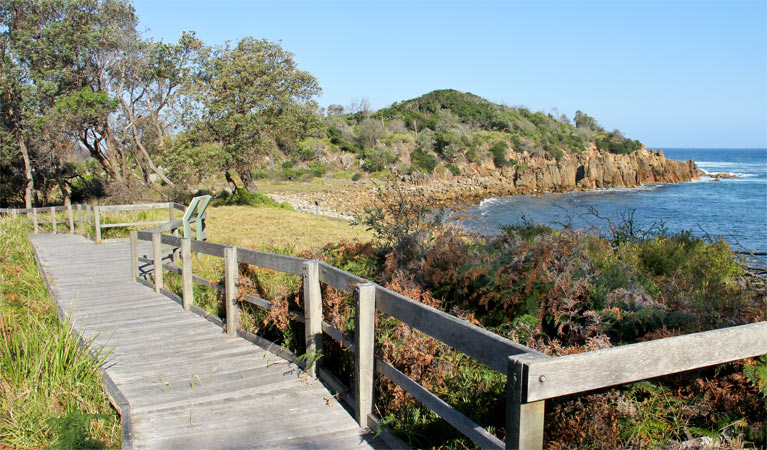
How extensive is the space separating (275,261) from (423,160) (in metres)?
53.7

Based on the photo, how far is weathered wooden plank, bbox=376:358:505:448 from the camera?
294cm

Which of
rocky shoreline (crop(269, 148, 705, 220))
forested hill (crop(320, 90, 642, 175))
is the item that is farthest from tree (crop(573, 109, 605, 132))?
rocky shoreline (crop(269, 148, 705, 220))

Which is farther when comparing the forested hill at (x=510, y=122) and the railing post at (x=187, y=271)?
the forested hill at (x=510, y=122)

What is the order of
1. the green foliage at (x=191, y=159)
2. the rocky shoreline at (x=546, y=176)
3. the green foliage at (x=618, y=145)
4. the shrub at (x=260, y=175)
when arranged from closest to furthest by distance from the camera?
the green foliage at (x=191, y=159), the shrub at (x=260, y=175), the rocky shoreline at (x=546, y=176), the green foliage at (x=618, y=145)

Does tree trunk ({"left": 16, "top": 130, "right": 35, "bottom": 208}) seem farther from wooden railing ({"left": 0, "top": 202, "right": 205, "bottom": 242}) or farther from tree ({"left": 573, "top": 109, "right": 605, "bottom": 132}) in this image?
tree ({"left": 573, "top": 109, "right": 605, "bottom": 132})

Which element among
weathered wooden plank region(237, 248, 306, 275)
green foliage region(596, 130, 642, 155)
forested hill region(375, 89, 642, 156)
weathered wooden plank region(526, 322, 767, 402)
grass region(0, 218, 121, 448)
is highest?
forested hill region(375, 89, 642, 156)

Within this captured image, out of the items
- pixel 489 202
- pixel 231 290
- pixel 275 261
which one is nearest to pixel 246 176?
pixel 489 202

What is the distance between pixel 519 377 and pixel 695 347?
101cm

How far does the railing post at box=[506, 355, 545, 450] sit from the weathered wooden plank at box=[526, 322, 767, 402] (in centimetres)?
6

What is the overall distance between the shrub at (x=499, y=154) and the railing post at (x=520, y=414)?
6000 cm

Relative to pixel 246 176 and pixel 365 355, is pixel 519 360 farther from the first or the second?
pixel 246 176

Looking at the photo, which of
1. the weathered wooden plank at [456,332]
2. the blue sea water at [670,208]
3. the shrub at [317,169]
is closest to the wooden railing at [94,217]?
the weathered wooden plank at [456,332]

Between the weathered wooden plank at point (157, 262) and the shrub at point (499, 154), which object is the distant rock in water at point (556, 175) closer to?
the shrub at point (499, 154)

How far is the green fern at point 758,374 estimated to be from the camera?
3.39 meters
